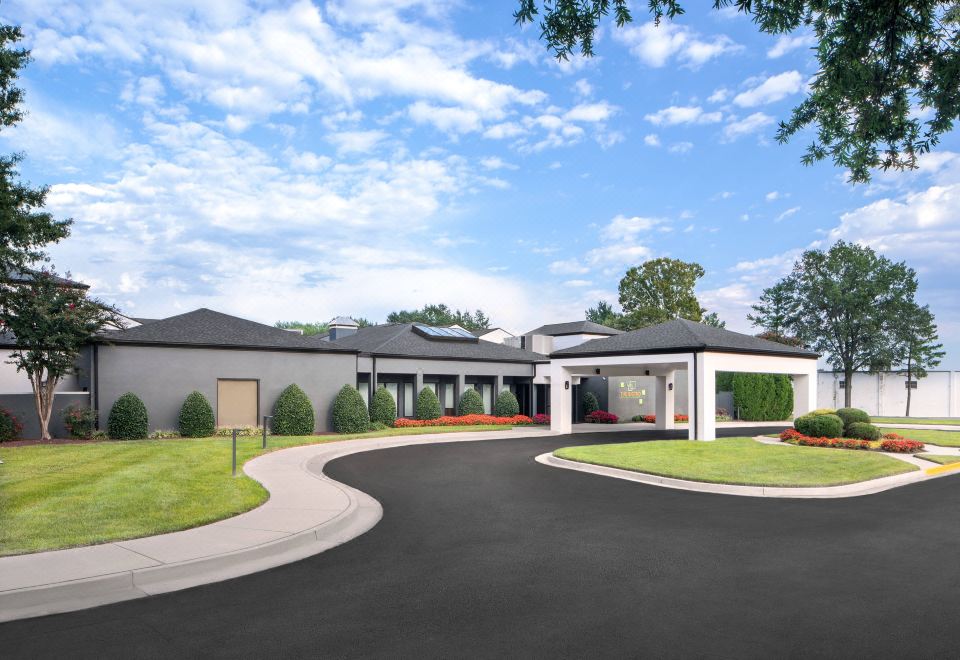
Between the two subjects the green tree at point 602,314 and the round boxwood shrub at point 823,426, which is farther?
the green tree at point 602,314

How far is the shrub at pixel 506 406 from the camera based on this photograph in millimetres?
35438

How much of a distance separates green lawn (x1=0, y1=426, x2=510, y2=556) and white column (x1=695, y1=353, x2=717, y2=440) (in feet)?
49.9

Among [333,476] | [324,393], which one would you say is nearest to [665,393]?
[324,393]

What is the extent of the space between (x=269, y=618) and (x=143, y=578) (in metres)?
1.92

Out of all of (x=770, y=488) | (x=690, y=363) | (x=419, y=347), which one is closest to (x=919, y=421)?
(x=690, y=363)

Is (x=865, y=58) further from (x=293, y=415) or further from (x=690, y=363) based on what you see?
(x=293, y=415)

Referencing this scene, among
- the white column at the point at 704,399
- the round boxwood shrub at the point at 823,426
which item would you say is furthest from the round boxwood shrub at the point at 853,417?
the white column at the point at 704,399

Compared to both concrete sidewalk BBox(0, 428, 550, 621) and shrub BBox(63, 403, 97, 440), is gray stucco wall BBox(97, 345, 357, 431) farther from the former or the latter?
concrete sidewalk BBox(0, 428, 550, 621)

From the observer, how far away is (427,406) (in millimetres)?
32594

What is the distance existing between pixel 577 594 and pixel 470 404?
2741 centimetres

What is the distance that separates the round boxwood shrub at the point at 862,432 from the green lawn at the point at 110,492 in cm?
2016

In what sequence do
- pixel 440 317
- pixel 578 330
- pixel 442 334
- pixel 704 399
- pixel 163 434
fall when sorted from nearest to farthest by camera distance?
pixel 704 399 < pixel 163 434 < pixel 442 334 < pixel 578 330 < pixel 440 317

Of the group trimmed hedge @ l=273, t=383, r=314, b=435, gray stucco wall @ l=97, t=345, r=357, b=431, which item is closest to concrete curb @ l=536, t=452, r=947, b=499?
trimmed hedge @ l=273, t=383, r=314, b=435

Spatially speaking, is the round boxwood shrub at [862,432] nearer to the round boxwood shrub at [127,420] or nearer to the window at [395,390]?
the window at [395,390]
